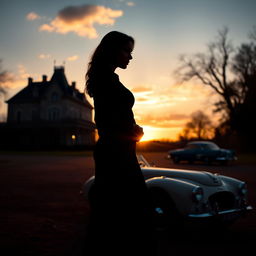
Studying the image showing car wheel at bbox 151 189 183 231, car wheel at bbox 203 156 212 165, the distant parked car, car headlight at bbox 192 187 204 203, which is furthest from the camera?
car wheel at bbox 203 156 212 165

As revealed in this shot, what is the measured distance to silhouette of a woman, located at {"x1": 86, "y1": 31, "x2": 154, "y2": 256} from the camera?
168cm

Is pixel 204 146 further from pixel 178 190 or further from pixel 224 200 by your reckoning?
pixel 178 190

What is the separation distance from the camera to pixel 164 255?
3.65 metres

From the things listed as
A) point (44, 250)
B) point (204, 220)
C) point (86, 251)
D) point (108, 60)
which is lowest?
point (44, 250)

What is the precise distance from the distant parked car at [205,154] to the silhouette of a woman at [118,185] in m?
20.1

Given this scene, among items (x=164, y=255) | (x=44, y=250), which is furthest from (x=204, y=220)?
(x=44, y=250)

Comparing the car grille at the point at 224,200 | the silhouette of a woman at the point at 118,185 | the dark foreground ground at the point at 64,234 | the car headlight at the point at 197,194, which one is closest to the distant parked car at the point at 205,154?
the dark foreground ground at the point at 64,234

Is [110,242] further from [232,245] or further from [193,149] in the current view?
[193,149]

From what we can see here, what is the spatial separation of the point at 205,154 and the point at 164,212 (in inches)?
689

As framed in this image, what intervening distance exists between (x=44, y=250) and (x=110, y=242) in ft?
8.60

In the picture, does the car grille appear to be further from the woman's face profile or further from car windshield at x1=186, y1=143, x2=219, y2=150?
car windshield at x1=186, y1=143, x2=219, y2=150

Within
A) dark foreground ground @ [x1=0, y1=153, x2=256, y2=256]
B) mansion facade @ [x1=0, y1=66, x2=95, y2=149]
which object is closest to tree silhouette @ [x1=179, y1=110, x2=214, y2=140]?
mansion facade @ [x1=0, y1=66, x2=95, y2=149]

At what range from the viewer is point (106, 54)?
1916 millimetres

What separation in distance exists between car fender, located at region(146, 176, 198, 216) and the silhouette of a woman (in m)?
2.56
